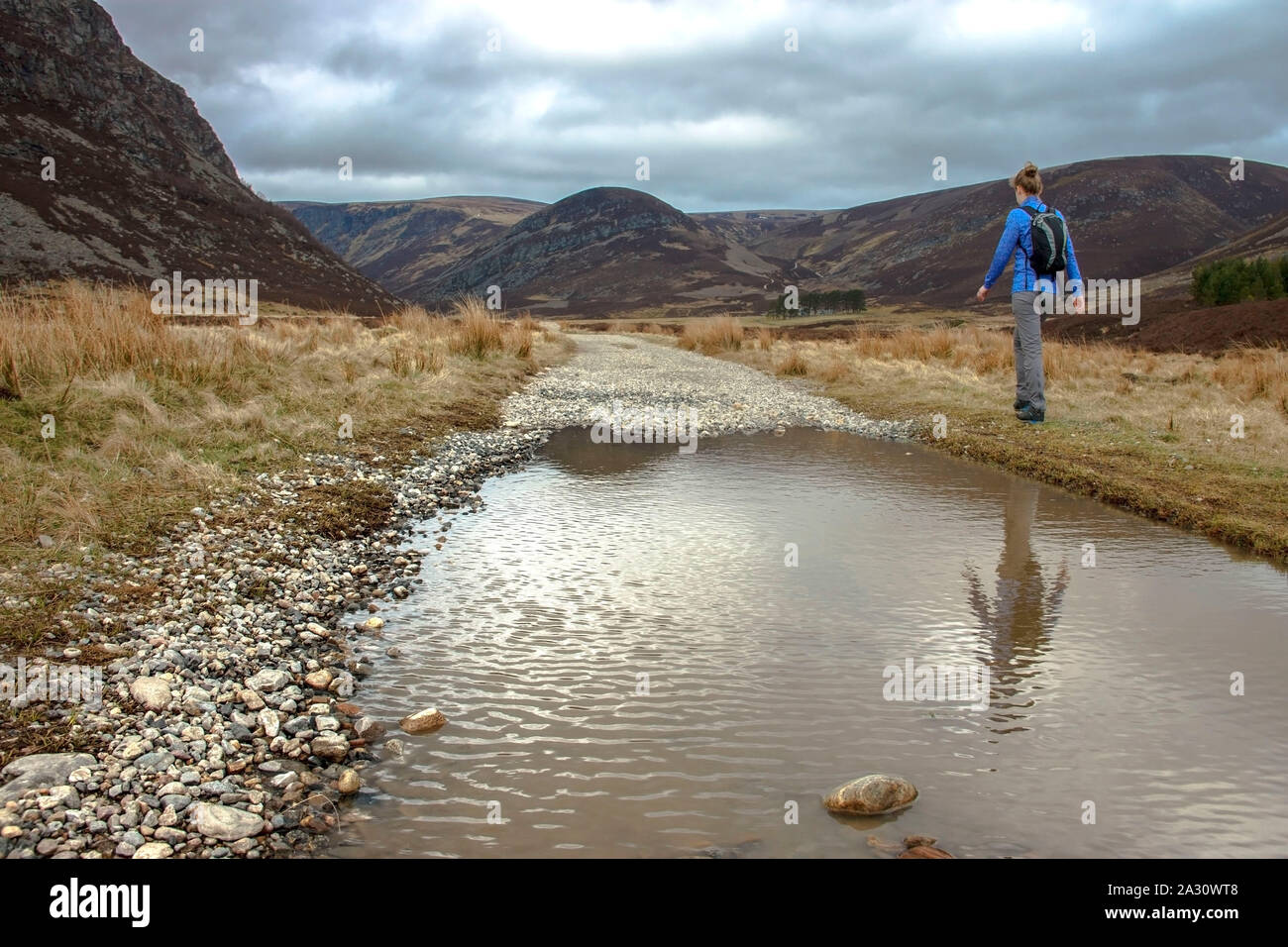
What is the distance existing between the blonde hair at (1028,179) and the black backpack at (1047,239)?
0.80ft

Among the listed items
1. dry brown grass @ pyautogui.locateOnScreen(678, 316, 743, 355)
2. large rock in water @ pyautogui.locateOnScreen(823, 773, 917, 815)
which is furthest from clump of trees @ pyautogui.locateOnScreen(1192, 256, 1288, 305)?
large rock in water @ pyautogui.locateOnScreen(823, 773, 917, 815)

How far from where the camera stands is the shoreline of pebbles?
3061 millimetres

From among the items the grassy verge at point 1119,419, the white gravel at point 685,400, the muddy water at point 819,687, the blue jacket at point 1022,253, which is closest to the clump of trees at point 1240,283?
the grassy verge at point 1119,419

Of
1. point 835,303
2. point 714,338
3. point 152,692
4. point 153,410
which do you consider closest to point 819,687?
point 152,692

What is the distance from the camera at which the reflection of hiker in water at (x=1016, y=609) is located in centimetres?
475

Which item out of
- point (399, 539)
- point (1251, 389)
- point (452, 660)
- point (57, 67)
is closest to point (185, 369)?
point (399, 539)

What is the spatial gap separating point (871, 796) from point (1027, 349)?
905cm

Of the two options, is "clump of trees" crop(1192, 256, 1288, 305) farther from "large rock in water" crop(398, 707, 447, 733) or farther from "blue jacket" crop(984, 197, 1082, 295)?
"large rock in water" crop(398, 707, 447, 733)

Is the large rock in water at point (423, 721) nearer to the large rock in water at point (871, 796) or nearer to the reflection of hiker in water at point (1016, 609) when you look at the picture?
the large rock in water at point (871, 796)

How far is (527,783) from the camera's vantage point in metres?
3.53

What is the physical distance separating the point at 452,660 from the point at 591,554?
220cm

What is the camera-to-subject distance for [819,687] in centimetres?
443

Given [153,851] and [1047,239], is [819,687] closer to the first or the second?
[153,851]

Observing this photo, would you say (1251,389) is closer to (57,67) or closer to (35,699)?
(35,699)
